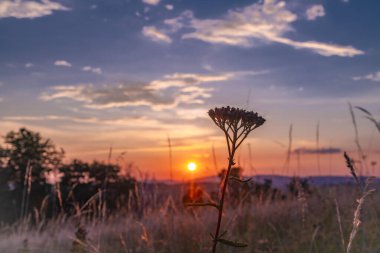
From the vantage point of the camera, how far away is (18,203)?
2014 centimetres

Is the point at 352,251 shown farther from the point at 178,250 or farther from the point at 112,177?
the point at 112,177

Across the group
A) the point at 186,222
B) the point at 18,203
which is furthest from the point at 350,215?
the point at 18,203

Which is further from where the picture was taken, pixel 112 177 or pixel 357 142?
pixel 112 177

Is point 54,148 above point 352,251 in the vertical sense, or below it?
above

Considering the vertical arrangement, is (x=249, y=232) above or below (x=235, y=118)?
below

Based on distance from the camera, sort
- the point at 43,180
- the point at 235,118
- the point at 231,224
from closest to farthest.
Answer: the point at 235,118, the point at 231,224, the point at 43,180

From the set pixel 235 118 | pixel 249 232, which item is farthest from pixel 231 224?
pixel 235 118

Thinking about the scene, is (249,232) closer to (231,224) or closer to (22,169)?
(231,224)

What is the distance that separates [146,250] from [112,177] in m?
14.3

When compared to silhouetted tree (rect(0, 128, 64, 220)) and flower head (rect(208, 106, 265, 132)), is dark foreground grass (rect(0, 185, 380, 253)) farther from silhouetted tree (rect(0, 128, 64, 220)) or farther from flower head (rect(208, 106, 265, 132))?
silhouetted tree (rect(0, 128, 64, 220))

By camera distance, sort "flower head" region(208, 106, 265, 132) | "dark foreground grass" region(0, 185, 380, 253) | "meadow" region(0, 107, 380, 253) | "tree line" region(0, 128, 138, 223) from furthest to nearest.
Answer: "tree line" region(0, 128, 138, 223) < "dark foreground grass" region(0, 185, 380, 253) < "meadow" region(0, 107, 380, 253) < "flower head" region(208, 106, 265, 132)

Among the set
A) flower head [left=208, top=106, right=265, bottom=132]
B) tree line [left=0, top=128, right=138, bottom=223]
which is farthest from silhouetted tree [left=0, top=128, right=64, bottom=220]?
flower head [left=208, top=106, right=265, bottom=132]

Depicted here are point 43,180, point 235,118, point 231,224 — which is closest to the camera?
point 235,118

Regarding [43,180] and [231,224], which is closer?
[231,224]
